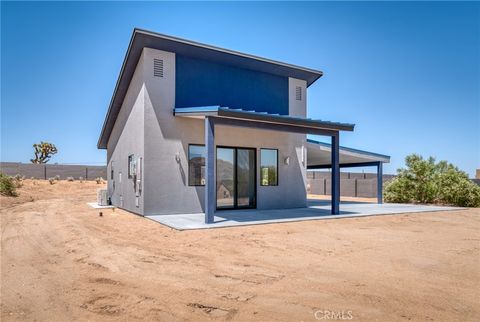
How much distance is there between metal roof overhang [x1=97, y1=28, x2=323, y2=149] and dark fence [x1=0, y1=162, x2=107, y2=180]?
23371 millimetres

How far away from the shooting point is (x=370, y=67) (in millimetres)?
14898

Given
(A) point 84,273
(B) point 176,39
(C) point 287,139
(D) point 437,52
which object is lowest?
(A) point 84,273

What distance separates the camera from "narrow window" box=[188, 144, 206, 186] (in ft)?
36.1

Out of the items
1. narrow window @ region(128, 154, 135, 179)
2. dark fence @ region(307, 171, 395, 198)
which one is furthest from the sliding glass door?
dark fence @ region(307, 171, 395, 198)

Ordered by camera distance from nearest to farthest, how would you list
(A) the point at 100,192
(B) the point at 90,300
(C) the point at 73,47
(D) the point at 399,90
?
(B) the point at 90,300 < (C) the point at 73,47 < (A) the point at 100,192 < (D) the point at 399,90

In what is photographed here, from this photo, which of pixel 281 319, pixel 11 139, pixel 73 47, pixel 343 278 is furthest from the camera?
pixel 11 139

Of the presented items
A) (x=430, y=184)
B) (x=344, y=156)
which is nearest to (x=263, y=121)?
(x=344, y=156)

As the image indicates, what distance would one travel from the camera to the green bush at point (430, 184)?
1636 centimetres

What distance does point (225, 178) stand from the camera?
37.8ft

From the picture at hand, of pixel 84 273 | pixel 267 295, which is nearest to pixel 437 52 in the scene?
pixel 267 295

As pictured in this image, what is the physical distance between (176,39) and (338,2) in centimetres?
633

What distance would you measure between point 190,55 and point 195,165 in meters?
3.93

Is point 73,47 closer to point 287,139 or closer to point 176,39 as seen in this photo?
point 176,39

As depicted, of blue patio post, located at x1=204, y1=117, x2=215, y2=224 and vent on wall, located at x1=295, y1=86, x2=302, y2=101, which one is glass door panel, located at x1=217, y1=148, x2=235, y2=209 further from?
vent on wall, located at x1=295, y1=86, x2=302, y2=101
